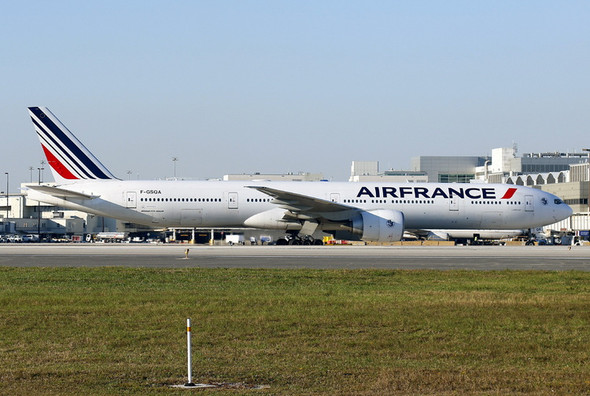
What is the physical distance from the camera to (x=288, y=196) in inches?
1818

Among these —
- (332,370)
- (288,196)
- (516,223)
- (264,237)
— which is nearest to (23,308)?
(332,370)

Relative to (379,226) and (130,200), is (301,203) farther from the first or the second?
(130,200)

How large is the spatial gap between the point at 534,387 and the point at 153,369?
15.9 feet

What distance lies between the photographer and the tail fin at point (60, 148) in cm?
4772

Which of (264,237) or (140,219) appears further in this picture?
(264,237)

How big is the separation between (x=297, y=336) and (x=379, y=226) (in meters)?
32.6

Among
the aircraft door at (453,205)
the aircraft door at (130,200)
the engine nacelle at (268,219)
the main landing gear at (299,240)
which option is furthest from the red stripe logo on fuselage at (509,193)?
the aircraft door at (130,200)

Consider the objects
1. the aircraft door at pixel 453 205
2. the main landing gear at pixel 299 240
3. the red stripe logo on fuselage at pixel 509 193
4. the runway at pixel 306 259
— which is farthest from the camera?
the red stripe logo on fuselage at pixel 509 193

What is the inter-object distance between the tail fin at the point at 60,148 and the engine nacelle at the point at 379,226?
16.5m

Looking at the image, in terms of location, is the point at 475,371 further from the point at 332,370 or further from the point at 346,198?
the point at 346,198

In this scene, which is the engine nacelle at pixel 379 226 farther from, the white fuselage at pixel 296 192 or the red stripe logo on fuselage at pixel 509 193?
the red stripe logo on fuselage at pixel 509 193

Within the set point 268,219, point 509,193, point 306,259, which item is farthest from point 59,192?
point 509,193

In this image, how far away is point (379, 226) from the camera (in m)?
45.7

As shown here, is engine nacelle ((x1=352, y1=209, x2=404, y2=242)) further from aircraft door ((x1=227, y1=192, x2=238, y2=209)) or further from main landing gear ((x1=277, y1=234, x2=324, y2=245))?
aircraft door ((x1=227, y1=192, x2=238, y2=209))
